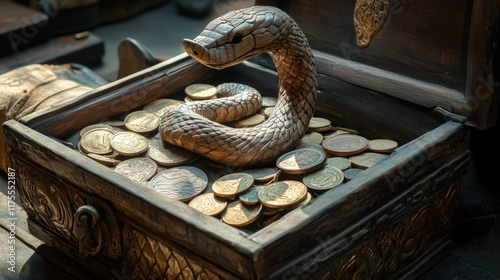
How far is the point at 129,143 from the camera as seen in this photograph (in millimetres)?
2328

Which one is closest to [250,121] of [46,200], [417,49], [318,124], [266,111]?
[266,111]

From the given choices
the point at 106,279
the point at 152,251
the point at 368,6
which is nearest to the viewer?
the point at 152,251

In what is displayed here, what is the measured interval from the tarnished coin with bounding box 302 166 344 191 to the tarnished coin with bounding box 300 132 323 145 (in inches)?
7.2

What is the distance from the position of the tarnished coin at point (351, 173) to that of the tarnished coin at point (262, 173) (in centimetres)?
19

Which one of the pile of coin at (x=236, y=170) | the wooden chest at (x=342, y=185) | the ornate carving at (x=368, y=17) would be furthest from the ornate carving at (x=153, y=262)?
the ornate carving at (x=368, y=17)

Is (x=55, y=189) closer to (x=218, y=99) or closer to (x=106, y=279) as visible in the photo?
(x=106, y=279)

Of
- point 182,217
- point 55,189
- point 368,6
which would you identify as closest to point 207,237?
point 182,217

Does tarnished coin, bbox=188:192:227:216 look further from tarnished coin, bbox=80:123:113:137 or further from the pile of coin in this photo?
tarnished coin, bbox=80:123:113:137

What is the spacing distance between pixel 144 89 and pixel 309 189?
73 cm

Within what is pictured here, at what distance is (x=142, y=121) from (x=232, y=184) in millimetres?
478

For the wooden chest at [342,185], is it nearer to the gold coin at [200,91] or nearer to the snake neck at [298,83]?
the gold coin at [200,91]

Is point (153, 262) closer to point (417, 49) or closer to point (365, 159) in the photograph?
A: point (365, 159)

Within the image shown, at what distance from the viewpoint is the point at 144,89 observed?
253 cm

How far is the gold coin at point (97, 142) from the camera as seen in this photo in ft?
7.45
